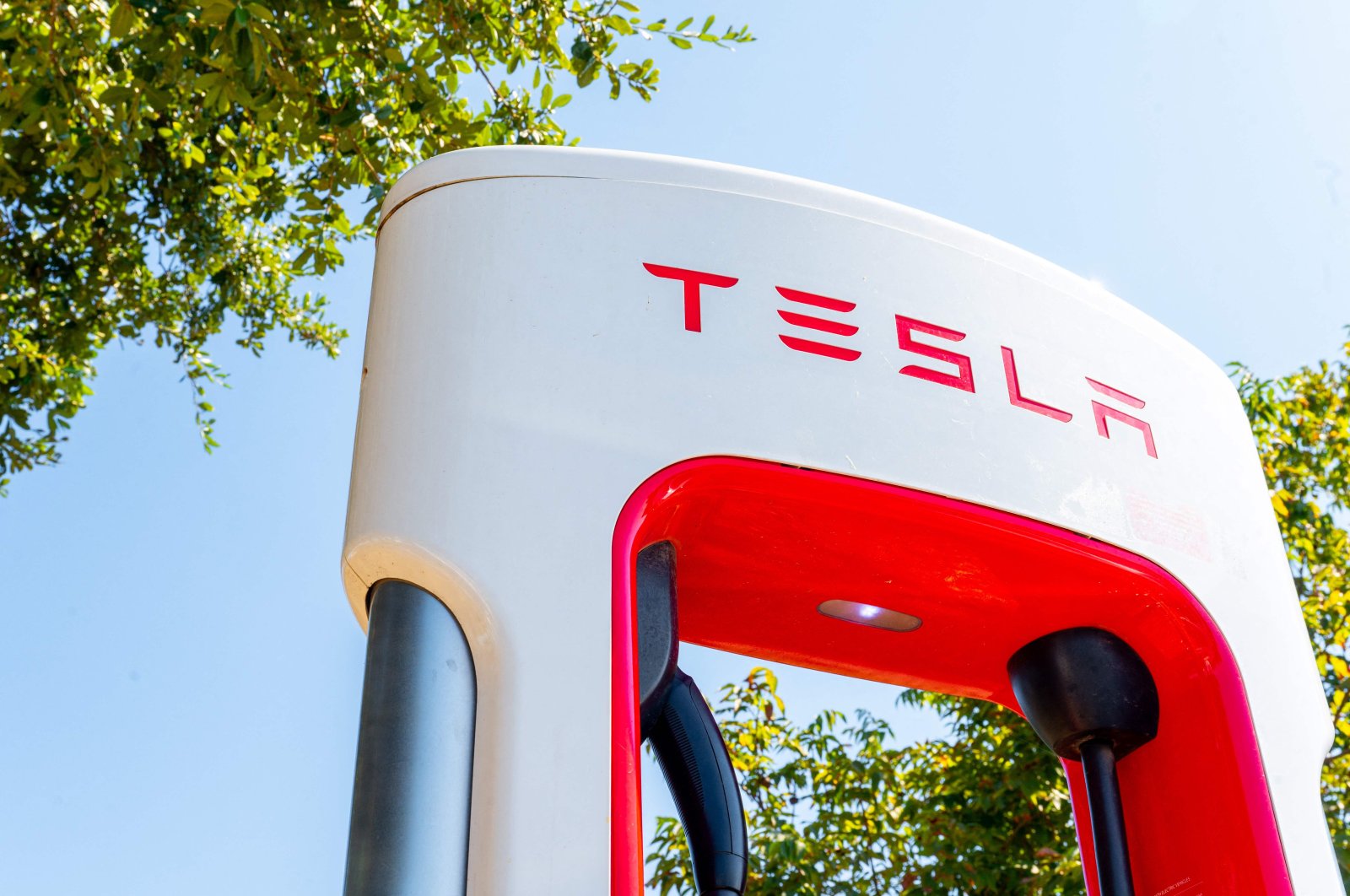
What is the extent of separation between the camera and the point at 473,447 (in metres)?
1.22

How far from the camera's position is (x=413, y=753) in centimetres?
108

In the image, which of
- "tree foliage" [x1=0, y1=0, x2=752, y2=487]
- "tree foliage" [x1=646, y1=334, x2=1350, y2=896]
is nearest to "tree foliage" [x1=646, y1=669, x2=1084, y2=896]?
"tree foliage" [x1=646, y1=334, x2=1350, y2=896]

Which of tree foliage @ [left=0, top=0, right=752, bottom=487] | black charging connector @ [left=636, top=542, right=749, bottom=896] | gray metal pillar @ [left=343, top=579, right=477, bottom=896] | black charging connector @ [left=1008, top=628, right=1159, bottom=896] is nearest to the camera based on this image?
gray metal pillar @ [left=343, top=579, right=477, bottom=896]

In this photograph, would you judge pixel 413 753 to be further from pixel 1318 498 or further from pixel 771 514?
pixel 1318 498

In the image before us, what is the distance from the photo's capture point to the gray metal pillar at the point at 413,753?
1.03 metres

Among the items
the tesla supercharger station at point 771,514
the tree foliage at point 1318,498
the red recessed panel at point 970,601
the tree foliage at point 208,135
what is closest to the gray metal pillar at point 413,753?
the tesla supercharger station at point 771,514

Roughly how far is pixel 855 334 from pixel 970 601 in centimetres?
39

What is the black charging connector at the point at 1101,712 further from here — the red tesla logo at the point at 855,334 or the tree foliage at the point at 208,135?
the tree foliage at the point at 208,135

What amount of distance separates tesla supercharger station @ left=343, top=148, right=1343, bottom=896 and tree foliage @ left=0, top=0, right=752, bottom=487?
5.44 feet

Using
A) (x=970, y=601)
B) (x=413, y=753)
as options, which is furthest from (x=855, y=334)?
(x=413, y=753)

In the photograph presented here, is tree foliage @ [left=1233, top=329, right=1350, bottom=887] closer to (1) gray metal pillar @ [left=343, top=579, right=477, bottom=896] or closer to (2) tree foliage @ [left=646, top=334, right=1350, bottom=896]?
(2) tree foliage @ [left=646, top=334, right=1350, bottom=896]

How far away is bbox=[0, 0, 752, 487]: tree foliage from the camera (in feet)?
10.7

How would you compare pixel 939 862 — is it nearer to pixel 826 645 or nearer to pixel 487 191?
pixel 826 645

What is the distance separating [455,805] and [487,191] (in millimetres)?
661
